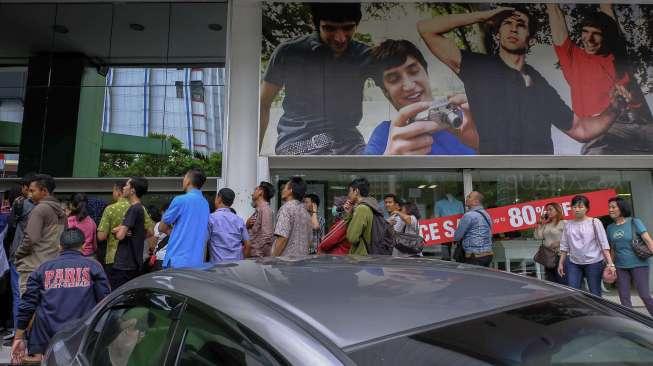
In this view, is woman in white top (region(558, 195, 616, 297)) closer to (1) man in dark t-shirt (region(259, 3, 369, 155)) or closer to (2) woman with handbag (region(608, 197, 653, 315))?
(2) woman with handbag (region(608, 197, 653, 315))

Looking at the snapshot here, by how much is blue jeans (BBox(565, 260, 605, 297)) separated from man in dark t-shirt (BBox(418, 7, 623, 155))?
3.18 m

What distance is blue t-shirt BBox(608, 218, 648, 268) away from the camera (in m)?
5.79

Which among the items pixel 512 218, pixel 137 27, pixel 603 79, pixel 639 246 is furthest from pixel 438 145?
pixel 137 27

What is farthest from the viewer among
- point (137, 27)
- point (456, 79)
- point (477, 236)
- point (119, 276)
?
point (137, 27)

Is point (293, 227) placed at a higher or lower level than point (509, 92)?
lower

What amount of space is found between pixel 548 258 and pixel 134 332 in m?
5.78

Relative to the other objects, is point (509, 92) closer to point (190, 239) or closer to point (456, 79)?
point (456, 79)

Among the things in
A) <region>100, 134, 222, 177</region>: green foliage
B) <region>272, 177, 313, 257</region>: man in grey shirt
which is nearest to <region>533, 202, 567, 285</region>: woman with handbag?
<region>272, 177, 313, 257</region>: man in grey shirt

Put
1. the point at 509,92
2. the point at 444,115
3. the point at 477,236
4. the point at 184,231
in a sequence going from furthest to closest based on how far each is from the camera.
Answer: the point at 509,92 → the point at 444,115 → the point at 477,236 → the point at 184,231

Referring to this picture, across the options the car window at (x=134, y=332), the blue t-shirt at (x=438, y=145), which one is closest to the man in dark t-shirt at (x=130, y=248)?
the car window at (x=134, y=332)

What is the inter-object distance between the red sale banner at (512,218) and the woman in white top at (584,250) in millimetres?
3221

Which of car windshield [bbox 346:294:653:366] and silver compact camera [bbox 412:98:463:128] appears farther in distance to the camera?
silver compact camera [bbox 412:98:463:128]

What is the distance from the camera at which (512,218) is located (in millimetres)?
9453

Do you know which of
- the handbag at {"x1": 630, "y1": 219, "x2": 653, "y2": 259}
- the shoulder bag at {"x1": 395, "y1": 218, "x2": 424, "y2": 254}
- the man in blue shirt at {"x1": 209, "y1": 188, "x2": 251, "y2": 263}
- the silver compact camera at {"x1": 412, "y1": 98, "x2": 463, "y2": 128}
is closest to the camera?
the man in blue shirt at {"x1": 209, "y1": 188, "x2": 251, "y2": 263}
